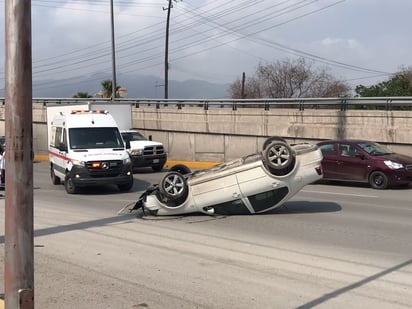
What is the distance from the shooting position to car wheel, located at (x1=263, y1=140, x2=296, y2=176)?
34.1ft

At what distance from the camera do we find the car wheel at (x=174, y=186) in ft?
35.0

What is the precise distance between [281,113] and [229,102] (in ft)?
12.8

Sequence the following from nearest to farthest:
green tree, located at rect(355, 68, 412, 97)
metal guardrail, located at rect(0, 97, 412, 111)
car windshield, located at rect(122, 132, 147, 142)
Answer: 1. metal guardrail, located at rect(0, 97, 412, 111)
2. car windshield, located at rect(122, 132, 147, 142)
3. green tree, located at rect(355, 68, 412, 97)

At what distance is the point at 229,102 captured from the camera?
2705 centimetres

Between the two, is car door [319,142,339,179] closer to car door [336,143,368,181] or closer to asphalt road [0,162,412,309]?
car door [336,143,368,181]

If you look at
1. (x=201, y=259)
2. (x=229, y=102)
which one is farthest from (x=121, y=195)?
(x=229, y=102)

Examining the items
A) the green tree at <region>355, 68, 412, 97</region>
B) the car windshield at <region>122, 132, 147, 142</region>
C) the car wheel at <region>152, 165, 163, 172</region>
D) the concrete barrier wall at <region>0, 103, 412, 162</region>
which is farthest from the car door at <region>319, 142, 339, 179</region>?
the green tree at <region>355, 68, 412, 97</region>

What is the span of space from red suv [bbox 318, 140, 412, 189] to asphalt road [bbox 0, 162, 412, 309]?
3419mm

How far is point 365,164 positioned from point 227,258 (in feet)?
32.4

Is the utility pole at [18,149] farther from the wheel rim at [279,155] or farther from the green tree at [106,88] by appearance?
the green tree at [106,88]

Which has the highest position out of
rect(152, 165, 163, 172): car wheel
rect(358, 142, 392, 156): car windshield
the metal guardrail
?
the metal guardrail

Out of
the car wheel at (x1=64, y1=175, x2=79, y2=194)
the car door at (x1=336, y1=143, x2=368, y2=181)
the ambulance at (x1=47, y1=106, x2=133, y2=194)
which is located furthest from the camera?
the car door at (x1=336, y1=143, x2=368, y2=181)

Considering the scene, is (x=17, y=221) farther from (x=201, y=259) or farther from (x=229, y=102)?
(x=229, y=102)

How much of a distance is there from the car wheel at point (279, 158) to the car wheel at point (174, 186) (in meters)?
1.71
